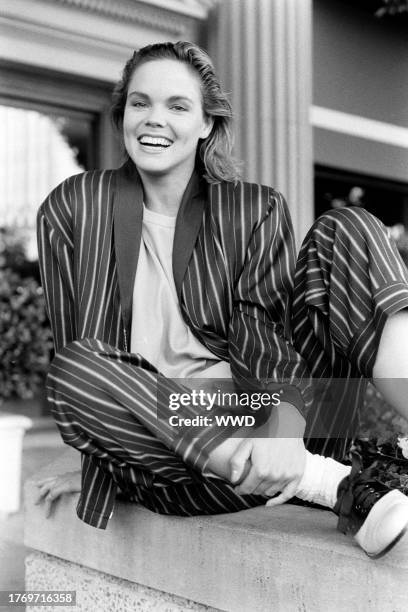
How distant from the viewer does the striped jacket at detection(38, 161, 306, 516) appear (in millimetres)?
1812

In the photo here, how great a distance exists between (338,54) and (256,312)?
4.67m

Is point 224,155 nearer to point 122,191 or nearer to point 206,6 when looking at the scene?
point 122,191

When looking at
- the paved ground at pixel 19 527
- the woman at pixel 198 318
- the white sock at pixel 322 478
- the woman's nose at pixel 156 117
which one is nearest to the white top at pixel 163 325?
the woman at pixel 198 318

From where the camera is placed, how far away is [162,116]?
191cm

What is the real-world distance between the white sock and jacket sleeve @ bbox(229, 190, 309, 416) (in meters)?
0.10

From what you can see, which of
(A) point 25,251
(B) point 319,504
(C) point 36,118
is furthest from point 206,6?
(B) point 319,504

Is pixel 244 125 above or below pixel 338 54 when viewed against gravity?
below

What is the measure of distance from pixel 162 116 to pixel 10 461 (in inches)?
86.2

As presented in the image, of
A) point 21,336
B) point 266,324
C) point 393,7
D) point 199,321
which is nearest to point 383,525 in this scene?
point 266,324

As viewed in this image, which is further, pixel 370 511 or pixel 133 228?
pixel 133 228

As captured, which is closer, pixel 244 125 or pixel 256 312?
pixel 256 312

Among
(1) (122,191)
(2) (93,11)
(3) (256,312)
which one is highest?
(2) (93,11)

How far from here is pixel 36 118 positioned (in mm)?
5211

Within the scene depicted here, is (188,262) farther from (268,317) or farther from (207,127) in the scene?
(207,127)
